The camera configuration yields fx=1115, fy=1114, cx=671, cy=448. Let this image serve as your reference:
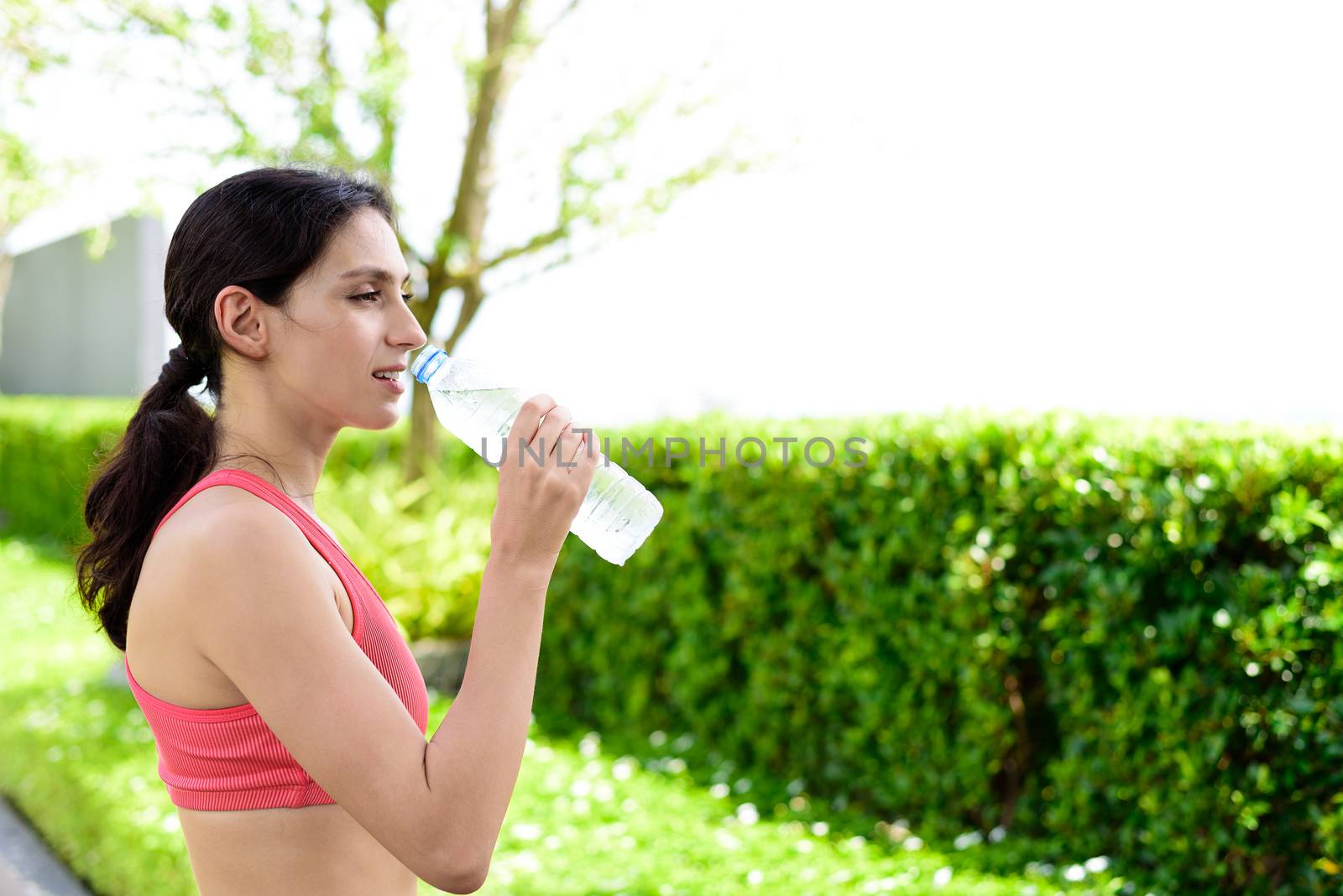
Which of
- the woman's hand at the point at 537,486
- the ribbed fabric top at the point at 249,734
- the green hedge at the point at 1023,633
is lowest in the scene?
the green hedge at the point at 1023,633

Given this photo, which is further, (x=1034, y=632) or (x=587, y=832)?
(x=587, y=832)

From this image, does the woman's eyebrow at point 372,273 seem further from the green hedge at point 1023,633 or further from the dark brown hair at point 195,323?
the green hedge at point 1023,633

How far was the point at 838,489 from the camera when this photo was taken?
17.7 feet

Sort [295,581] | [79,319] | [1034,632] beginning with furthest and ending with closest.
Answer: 1. [79,319]
2. [1034,632]
3. [295,581]

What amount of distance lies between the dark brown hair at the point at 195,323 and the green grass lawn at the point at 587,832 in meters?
2.43

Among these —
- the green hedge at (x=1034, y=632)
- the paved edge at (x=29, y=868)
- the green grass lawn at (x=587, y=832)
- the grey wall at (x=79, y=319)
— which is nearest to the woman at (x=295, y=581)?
the green grass lawn at (x=587, y=832)

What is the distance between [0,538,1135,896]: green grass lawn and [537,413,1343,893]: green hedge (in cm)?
29

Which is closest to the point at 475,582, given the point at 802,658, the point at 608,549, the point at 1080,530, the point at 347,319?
the point at 802,658

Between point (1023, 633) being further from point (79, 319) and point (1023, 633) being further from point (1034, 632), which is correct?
point (79, 319)

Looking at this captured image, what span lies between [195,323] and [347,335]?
1.04 ft

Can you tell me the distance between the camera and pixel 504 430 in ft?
7.64

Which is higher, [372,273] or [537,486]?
[372,273]

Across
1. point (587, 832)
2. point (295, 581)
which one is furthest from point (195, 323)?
point (587, 832)

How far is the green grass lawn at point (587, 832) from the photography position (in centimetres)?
426
